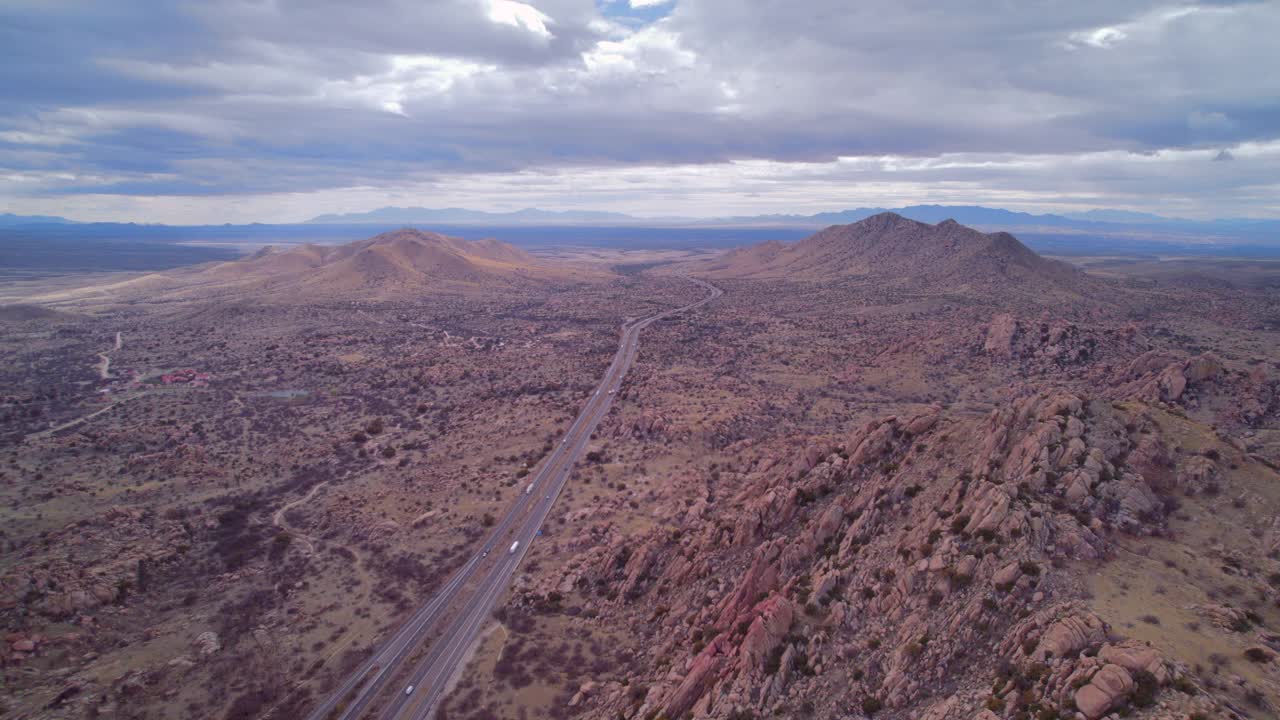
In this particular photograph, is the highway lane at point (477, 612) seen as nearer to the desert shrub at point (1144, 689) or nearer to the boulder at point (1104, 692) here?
the boulder at point (1104, 692)

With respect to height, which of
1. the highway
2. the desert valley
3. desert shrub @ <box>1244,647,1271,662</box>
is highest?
desert shrub @ <box>1244,647,1271,662</box>

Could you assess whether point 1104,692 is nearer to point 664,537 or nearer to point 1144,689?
point 1144,689

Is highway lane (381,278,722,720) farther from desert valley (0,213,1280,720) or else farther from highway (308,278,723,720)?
desert valley (0,213,1280,720)

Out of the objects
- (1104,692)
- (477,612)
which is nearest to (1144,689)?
(1104,692)

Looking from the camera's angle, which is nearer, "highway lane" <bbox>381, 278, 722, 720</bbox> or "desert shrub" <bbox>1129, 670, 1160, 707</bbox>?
"desert shrub" <bbox>1129, 670, 1160, 707</bbox>

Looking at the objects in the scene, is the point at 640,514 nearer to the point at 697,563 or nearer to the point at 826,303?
the point at 697,563

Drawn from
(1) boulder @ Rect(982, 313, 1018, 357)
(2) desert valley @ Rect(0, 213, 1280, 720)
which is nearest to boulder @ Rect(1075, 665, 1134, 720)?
(2) desert valley @ Rect(0, 213, 1280, 720)
